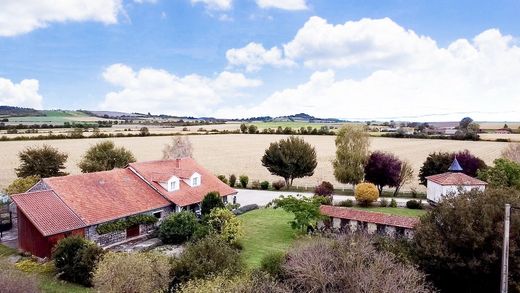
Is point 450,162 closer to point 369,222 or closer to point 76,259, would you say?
point 369,222

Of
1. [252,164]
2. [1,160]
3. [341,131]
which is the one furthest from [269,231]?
[1,160]

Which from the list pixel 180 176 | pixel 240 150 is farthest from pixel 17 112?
pixel 180 176

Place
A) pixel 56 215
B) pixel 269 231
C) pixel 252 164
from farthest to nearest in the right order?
pixel 252 164 < pixel 269 231 < pixel 56 215

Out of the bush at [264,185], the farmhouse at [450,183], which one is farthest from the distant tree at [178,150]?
the farmhouse at [450,183]

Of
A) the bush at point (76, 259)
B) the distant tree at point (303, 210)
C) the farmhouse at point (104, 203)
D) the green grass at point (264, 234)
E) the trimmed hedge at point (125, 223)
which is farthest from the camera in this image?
the distant tree at point (303, 210)

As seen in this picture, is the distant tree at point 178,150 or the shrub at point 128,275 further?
the distant tree at point 178,150

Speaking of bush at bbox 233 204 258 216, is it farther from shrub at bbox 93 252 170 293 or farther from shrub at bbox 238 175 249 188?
shrub at bbox 93 252 170 293

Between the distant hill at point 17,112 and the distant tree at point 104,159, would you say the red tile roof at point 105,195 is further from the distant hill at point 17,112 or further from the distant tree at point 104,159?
the distant hill at point 17,112

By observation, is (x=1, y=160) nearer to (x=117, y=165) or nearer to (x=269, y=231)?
(x=117, y=165)
